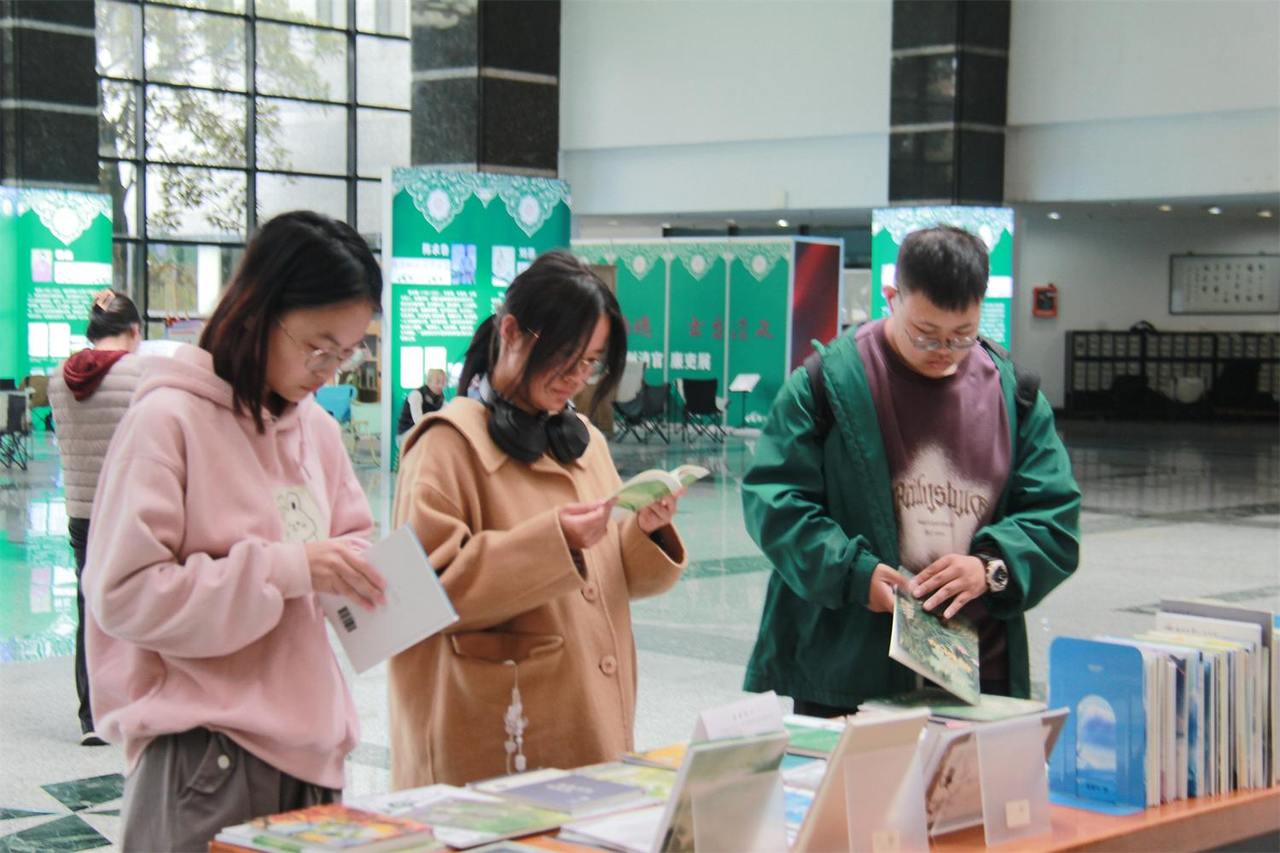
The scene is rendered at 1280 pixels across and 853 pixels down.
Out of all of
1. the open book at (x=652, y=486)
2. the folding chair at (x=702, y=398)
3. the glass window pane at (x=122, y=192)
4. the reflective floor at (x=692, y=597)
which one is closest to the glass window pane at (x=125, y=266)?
the glass window pane at (x=122, y=192)

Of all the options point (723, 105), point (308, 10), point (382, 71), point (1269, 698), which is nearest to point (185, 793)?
point (1269, 698)

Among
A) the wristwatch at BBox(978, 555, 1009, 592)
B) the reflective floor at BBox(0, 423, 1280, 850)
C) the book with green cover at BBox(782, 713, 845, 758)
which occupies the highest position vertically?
the wristwatch at BBox(978, 555, 1009, 592)

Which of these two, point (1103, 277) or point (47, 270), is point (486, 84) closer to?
point (47, 270)

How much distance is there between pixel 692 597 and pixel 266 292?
22.5 ft

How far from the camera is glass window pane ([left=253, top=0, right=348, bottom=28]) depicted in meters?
23.4

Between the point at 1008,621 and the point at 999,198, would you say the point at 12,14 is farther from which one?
the point at 1008,621

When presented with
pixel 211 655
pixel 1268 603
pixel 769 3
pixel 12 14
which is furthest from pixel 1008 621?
pixel 769 3

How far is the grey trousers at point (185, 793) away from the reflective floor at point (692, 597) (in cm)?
56

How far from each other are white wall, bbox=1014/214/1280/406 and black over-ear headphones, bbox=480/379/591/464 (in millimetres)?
25460

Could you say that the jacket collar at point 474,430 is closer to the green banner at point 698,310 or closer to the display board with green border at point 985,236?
the display board with green border at point 985,236

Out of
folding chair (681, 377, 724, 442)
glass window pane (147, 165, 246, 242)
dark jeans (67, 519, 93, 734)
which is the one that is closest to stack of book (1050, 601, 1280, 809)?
dark jeans (67, 519, 93, 734)

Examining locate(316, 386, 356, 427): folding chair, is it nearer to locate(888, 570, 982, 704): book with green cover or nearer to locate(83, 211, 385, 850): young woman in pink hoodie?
locate(888, 570, 982, 704): book with green cover

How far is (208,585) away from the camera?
2193 millimetres

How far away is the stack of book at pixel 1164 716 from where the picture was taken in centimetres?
288
